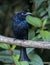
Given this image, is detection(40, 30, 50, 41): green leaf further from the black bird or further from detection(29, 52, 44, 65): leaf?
the black bird

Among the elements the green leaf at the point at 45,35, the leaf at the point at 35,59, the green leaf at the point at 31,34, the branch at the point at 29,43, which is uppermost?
the green leaf at the point at 31,34

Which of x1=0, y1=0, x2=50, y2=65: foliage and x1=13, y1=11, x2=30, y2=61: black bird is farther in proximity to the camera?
x1=13, y1=11, x2=30, y2=61: black bird

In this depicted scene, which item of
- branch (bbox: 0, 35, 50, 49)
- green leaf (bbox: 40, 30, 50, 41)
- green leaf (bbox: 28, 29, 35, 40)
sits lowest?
branch (bbox: 0, 35, 50, 49)

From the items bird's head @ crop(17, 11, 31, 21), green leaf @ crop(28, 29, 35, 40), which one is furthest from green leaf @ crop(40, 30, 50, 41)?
bird's head @ crop(17, 11, 31, 21)

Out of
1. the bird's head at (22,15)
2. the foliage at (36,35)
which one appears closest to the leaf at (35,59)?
the foliage at (36,35)

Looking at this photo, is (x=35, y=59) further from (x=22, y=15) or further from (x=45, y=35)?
(x=22, y=15)

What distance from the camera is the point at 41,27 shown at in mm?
2523

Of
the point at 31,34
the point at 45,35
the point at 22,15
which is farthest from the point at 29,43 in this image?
the point at 22,15

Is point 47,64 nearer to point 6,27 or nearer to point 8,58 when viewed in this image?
point 8,58

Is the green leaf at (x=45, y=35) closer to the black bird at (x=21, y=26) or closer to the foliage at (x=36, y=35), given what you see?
the foliage at (x=36, y=35)

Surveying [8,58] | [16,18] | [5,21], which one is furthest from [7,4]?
[8,58]

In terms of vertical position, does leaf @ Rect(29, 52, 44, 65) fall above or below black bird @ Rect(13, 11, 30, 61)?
below

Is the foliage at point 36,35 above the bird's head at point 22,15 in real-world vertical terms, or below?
Result: below

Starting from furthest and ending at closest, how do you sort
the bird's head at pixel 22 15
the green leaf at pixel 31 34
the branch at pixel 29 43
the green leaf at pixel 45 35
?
the bird's head at pixel 22 15 → the green leaf at pixel 31 34 → the green leaf at pixel 45 35 → the branch at pixel 29 43
